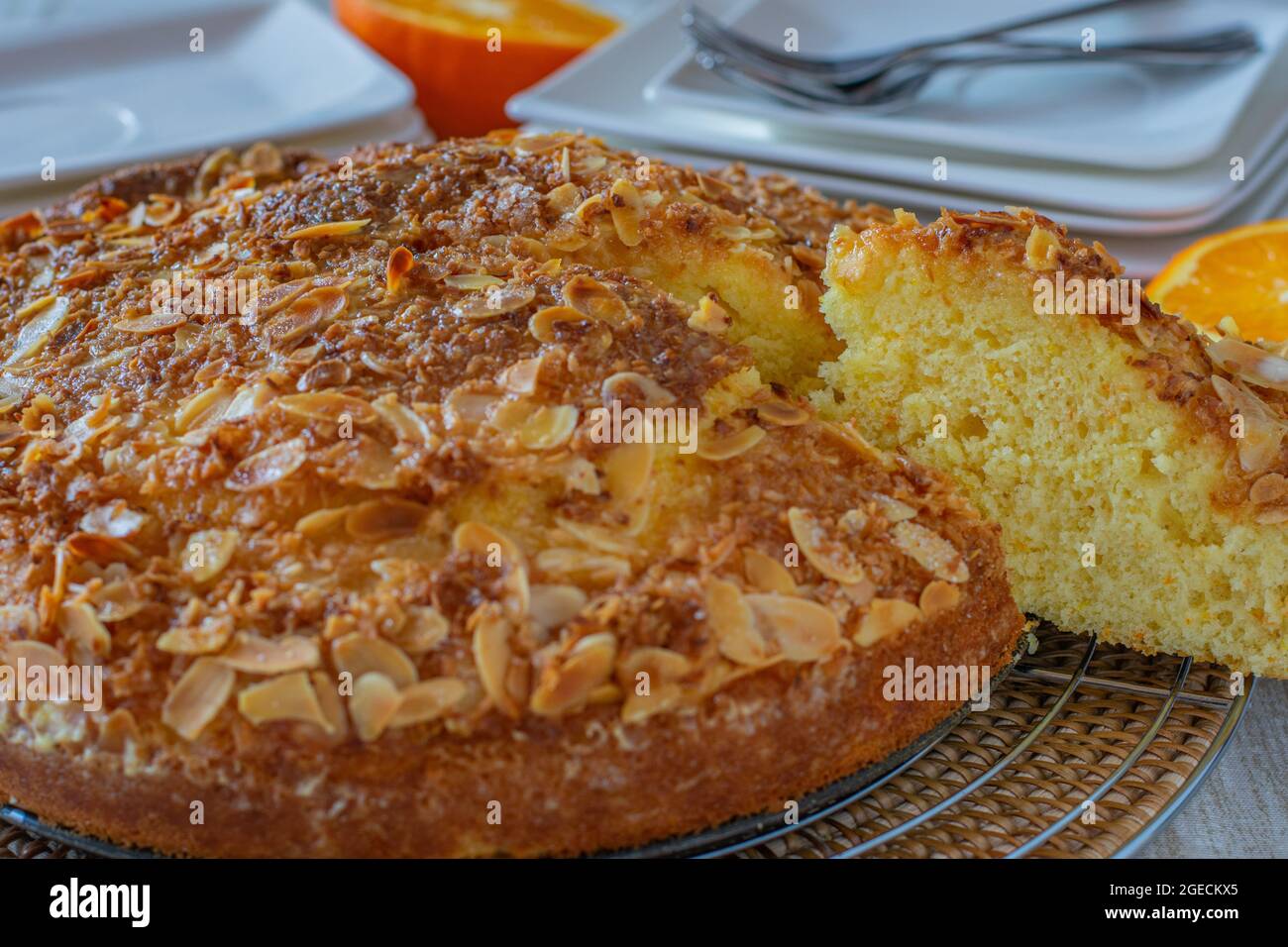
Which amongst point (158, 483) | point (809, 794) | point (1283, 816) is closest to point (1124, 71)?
point (1283, 816)

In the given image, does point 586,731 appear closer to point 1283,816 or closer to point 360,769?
point 360,769

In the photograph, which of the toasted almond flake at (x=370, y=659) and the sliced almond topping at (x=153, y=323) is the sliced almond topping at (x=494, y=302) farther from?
the toasted almond flake at (x=370, y=659)

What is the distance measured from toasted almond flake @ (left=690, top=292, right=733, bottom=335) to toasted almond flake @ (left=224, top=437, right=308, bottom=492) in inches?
25.9

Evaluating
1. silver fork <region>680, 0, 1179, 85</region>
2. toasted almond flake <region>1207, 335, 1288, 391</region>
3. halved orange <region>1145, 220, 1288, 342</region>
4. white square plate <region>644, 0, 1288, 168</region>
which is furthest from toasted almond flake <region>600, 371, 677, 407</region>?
silver fork <region>680, 0, 1179, 85</region>

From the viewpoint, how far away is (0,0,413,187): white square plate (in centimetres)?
404

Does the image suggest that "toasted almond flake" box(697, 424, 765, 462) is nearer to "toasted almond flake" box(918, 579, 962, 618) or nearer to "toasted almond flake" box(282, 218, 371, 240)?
"toasted almond flake" box(918, 579, 962, 618)

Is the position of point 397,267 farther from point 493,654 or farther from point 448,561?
point 493,654

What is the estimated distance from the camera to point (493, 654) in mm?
1699

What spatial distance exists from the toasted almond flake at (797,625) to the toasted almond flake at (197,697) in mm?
701

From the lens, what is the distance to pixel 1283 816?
2084 millimetres

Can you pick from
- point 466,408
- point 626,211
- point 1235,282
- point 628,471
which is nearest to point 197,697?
point 466,408

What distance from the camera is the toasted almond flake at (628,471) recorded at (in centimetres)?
188

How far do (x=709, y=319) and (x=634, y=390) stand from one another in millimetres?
257
